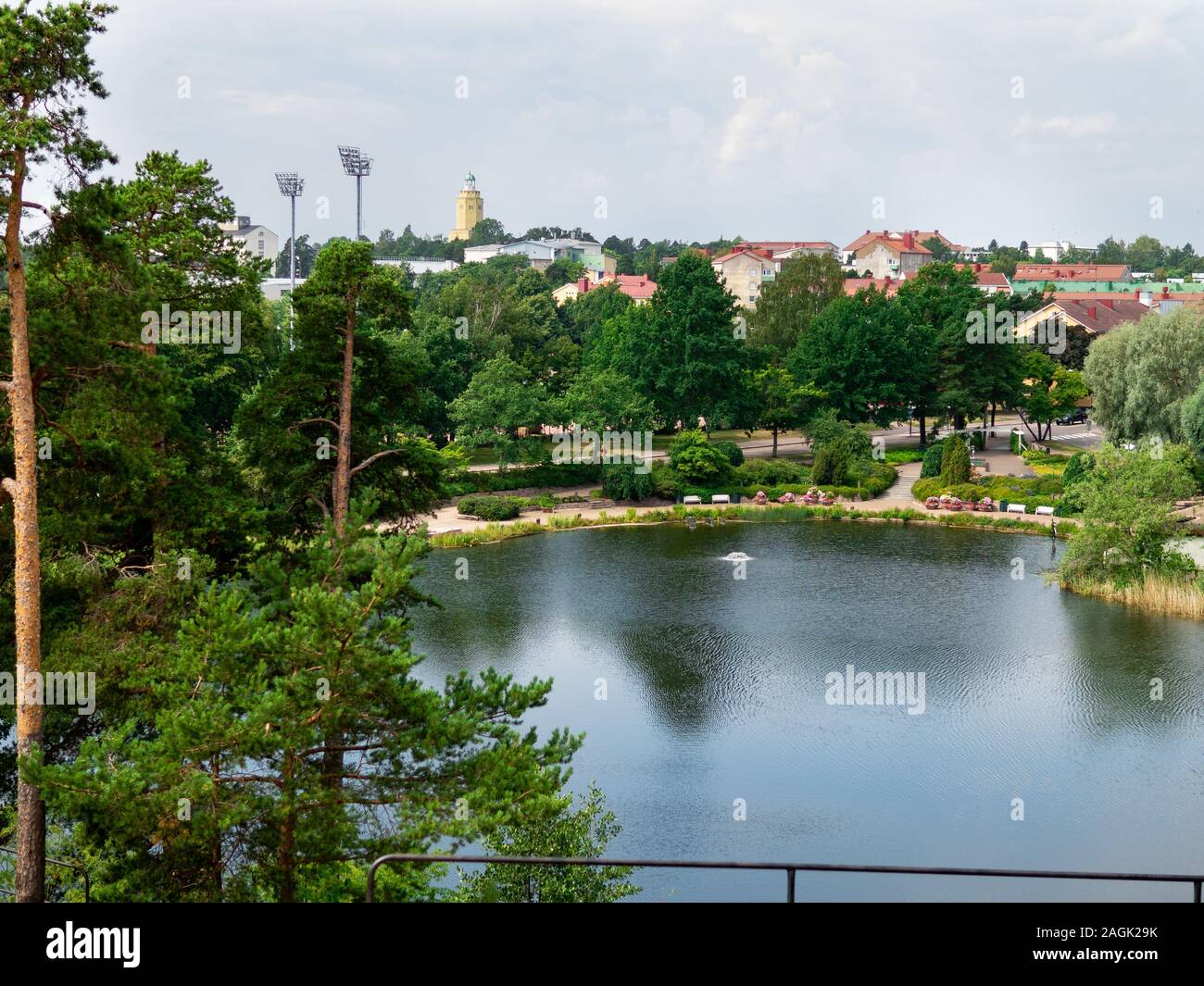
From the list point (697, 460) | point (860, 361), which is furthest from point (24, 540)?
point (860, 361)

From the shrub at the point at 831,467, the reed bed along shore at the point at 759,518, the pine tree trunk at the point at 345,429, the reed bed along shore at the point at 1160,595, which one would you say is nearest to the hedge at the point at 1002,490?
the reed bed along shore at the point at 759,518

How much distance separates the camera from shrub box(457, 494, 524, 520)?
3878 cm

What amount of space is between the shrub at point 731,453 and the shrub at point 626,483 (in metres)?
2.91

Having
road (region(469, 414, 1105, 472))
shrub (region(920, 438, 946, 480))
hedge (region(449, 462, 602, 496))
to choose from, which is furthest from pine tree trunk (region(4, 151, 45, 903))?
shrub (region(920, 438, 946, 480))

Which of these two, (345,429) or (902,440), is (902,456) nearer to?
(902,440)

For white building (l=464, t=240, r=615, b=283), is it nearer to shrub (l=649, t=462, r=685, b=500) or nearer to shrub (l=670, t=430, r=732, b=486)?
shrub (l=670, t=430, r=732, b=486)

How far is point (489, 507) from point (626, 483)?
5195mm

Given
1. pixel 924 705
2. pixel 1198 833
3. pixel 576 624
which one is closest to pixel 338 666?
pixel 1198 833

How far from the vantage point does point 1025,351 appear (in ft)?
193

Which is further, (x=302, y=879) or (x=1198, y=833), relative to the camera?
(x=1198, y=833)

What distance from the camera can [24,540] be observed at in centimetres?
1252
